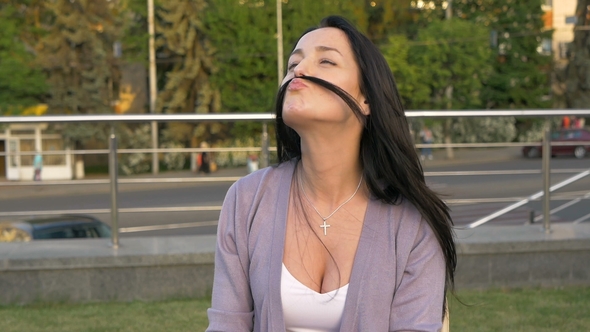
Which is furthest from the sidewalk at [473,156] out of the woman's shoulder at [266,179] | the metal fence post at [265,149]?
the woman's shoulder at [266,179]

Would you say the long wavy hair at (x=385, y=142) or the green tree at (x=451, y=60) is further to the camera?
the green tree at (x=451, y=60)

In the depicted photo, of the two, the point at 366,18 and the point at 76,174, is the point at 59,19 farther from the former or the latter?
the point at 76,174

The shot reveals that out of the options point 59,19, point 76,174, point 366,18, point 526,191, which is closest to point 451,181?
point 526,191

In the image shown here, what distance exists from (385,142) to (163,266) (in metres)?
2.84

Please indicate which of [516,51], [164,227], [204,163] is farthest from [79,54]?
[204,163]

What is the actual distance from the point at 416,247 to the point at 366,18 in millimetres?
44525

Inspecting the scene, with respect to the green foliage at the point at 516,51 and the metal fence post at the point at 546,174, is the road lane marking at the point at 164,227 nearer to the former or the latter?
the metal fence post at the point at 546,174

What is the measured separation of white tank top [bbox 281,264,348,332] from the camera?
203 centimetres

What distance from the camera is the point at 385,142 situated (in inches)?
81.9

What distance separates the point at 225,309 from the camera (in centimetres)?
211

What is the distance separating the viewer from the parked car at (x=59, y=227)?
236 inches

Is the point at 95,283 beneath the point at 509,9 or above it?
beneath

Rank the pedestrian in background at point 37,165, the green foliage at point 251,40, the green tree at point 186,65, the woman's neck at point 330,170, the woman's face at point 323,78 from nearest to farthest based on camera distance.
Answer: the woman's face at point 323,78
the woman's neck at point 330,170
the pedestrian in background at point 37,165
the green foliage at point 251,40
the green tree at point 186,65

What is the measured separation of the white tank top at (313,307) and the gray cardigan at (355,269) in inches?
1.1
